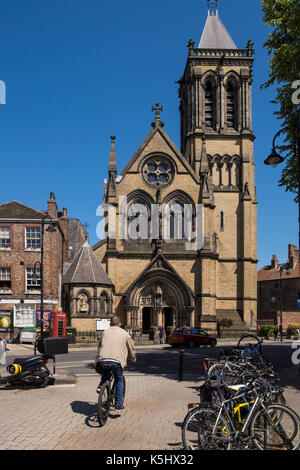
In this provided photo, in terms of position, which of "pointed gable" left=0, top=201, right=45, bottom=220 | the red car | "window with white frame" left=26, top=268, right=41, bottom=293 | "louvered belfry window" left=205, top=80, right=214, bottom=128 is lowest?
the red car

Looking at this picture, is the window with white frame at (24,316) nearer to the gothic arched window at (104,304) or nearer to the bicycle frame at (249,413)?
Result: the gothic arched window at (104,304)

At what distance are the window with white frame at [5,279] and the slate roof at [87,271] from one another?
429cm

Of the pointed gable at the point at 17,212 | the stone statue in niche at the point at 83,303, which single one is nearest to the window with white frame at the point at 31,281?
the stone statue in niche at the point at 83,303

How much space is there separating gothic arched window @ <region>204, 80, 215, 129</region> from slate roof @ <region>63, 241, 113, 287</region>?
54.7 feet

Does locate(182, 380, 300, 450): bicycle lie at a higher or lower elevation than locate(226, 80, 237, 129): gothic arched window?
lower

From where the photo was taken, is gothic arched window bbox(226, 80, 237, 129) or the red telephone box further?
gothic arched window bbox(226, 80, 237, 129)

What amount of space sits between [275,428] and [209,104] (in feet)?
139

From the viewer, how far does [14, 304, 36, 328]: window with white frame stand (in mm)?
34812

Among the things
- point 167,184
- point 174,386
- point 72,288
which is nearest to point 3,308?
point 72,288

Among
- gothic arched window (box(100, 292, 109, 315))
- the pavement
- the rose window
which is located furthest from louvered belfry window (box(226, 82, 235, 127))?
the pavement

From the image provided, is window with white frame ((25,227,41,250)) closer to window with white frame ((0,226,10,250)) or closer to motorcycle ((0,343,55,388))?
window with white frame ((0,226,10,250))

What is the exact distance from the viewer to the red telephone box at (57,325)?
3238 cm

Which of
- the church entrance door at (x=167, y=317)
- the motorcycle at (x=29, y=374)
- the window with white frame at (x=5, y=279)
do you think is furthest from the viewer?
the church entrance door at (x=167, y=317)

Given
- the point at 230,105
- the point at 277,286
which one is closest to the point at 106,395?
the point at 230,105
